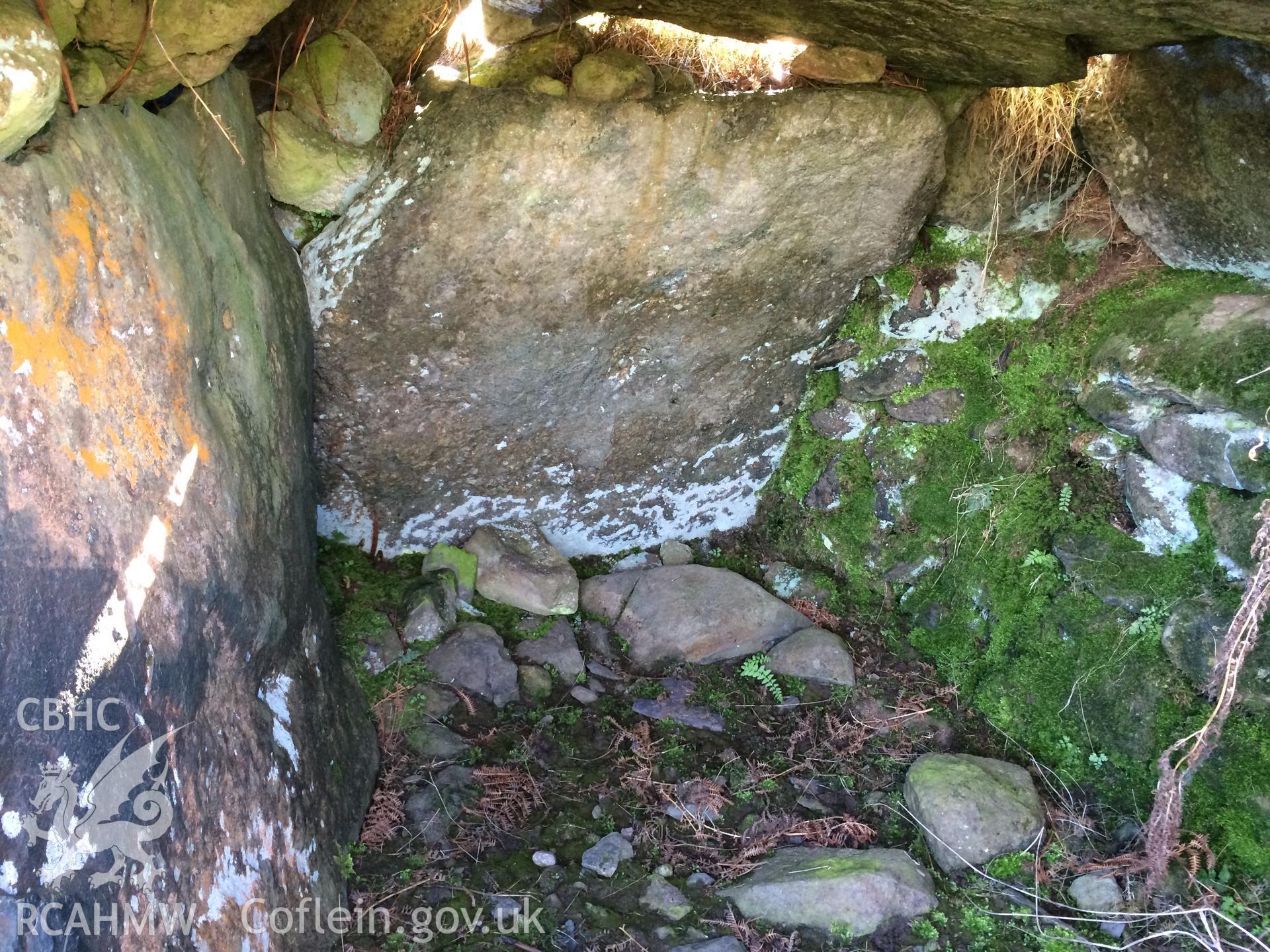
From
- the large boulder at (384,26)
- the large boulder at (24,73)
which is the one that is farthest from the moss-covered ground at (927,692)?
the large boulder at (24,73)

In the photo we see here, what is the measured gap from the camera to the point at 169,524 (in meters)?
2.94

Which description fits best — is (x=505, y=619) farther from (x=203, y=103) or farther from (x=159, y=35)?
(x=159, y=35)

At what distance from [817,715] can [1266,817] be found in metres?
1.89

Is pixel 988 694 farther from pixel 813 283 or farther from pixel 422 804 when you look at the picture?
pixel 422 804

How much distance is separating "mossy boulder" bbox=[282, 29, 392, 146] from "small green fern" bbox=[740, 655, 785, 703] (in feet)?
10.3

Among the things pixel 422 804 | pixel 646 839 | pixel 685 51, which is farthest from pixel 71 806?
pixel 685 51

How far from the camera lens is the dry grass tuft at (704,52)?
423cm

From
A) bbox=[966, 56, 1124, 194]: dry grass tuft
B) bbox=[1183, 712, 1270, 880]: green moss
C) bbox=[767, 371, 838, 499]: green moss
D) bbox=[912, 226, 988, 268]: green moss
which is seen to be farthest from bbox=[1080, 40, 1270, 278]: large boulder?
bbox=[1183, 712, 1270, 880]: green moss

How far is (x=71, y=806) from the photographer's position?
7.89 feet

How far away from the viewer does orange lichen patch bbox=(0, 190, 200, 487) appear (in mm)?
2494

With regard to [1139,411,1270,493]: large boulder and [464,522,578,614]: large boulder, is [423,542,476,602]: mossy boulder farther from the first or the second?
[1139,411,1270,493]: large boulder

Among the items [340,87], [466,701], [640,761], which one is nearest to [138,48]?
[340,87]

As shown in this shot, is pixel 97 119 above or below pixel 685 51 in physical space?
above

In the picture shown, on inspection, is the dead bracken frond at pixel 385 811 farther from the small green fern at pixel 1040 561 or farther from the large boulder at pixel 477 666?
the small green fern at pixel 1040 561
